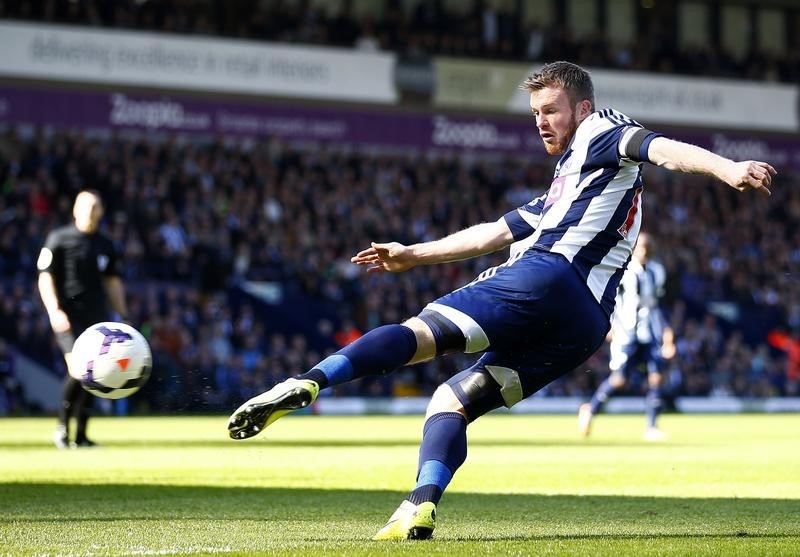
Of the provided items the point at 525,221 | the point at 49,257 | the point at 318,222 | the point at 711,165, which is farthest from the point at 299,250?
the point at 711,165

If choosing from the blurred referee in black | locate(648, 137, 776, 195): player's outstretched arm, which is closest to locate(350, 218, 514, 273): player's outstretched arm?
locate(648, 137, 776, 195): player's outstretched arm

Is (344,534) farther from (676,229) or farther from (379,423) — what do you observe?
(676,229)

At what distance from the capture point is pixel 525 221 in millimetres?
6242

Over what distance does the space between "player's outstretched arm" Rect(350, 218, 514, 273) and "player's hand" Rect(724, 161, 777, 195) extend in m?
1.30

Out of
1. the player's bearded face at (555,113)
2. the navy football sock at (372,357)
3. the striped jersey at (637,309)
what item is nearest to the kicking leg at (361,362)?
the navy football sock at (372,357)

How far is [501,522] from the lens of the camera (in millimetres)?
6680

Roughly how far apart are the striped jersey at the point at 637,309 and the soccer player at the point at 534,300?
10.4 m

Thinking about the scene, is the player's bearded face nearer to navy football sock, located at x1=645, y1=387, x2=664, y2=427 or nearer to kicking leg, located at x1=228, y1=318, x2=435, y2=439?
kicking leg, located at x1=228, y1=318, x2=435, y2=439

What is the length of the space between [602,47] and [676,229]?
16.7 ft

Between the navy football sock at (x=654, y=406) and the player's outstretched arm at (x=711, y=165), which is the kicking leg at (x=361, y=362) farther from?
the navy football sock at (x=654, y=406)

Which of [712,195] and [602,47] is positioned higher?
[602,47]

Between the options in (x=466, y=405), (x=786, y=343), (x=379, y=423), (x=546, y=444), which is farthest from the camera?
(x=786, y=343)

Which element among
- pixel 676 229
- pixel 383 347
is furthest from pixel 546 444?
pixel 676 229

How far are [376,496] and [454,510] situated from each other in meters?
0.94
